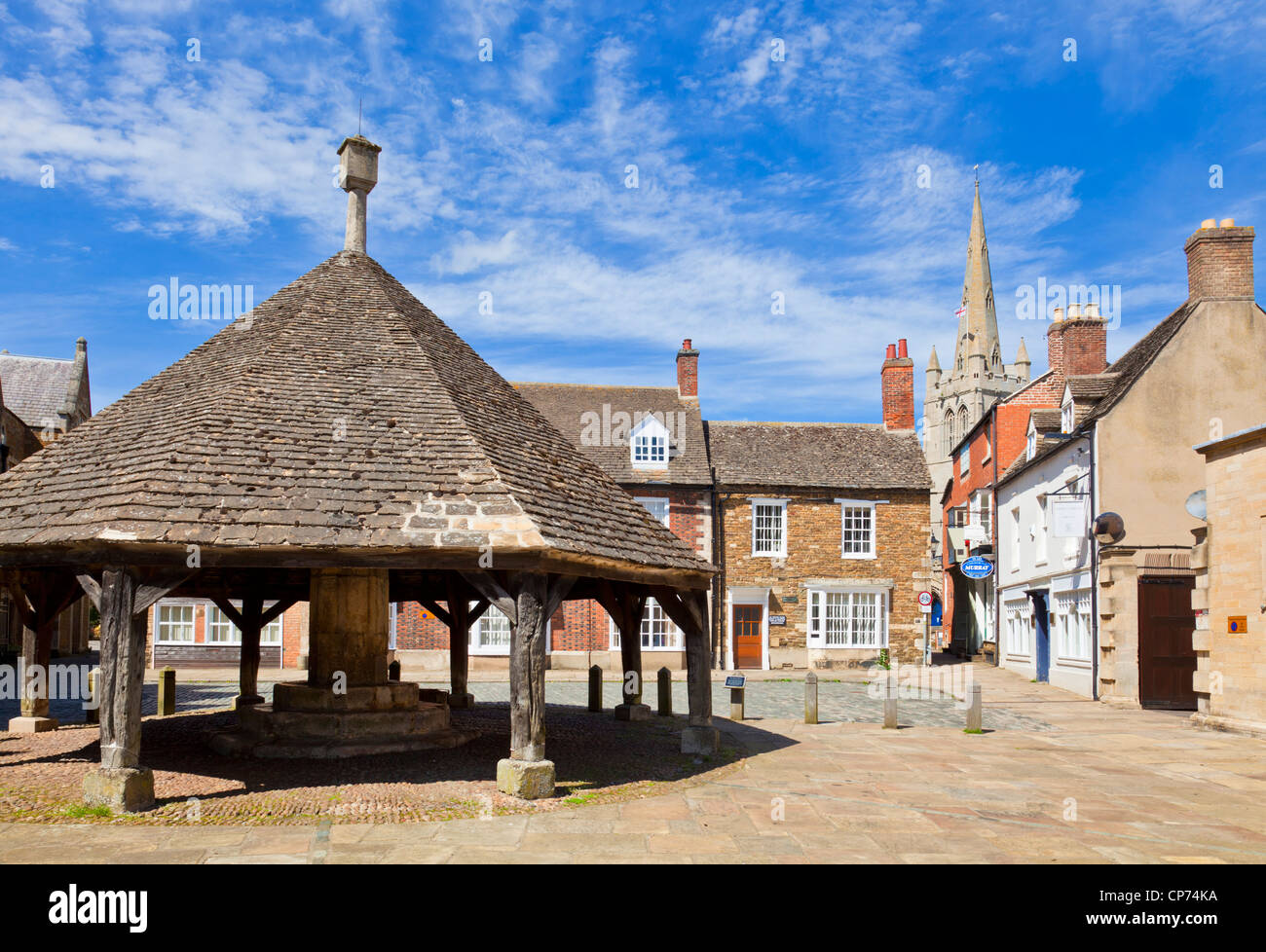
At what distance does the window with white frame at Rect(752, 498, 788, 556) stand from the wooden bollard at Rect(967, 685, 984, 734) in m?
15.7

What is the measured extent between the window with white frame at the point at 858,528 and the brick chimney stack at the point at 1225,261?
12.6 metres

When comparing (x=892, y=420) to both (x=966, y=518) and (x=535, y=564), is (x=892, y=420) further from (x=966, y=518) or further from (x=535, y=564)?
(x=535, y=564)

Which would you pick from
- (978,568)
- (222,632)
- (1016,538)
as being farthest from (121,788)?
(1016,538)

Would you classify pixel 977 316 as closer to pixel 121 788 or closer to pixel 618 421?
pixel 618 421

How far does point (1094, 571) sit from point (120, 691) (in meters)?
Answer: 19.1

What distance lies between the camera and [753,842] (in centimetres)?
782

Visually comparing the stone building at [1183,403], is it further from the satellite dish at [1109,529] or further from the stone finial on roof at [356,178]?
the stone finial on roof at [356,178]

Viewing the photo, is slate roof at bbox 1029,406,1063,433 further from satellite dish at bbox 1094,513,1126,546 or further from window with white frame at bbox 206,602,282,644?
window with white frame at bbox 206,602,282,644

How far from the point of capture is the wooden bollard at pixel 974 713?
15281 millimetres

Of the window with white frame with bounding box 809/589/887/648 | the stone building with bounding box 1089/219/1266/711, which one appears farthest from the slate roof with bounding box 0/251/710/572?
the window with white frame with bounding box 809/589/887/648

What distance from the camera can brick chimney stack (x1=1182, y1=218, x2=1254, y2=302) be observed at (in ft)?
68.8

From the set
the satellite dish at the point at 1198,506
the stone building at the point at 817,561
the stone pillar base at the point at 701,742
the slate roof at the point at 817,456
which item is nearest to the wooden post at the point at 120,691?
the stone pillar base at the point at 701,742

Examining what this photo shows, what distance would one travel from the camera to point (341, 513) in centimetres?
945
